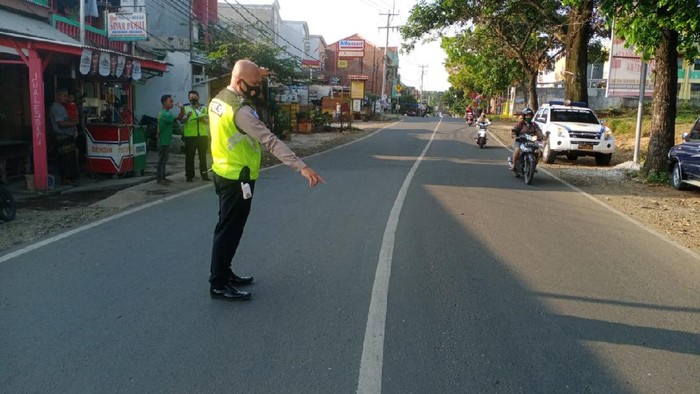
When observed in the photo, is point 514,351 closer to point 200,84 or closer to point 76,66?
point 76,66

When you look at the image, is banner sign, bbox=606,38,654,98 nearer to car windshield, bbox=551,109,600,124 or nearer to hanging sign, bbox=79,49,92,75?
car windshield, bbox=551,109,600,124

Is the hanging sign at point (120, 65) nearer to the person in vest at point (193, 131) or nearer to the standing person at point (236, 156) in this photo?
the person in vest at point (193, 131)

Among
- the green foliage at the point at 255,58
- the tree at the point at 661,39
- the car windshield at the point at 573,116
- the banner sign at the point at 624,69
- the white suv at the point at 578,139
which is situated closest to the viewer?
the tree at the point at 661,39

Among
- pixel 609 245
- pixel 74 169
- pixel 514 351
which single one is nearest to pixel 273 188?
pixel 74 169

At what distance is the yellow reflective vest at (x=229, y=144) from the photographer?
4707 mm

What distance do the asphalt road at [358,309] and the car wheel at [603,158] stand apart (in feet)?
29.9

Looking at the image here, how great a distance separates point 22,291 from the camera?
200 inches

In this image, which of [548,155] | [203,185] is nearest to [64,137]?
[203,185]

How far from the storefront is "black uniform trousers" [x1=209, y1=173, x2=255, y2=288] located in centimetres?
629

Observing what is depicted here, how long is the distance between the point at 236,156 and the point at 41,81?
23.4ft

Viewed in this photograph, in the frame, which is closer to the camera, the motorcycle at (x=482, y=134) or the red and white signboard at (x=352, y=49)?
the motorcycle at (x=482, y=134)

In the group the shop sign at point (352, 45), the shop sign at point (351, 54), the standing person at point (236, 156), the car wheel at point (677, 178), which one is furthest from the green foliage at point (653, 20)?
the shop sign at point (352, 45)

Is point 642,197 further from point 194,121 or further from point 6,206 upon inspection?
point 6,206

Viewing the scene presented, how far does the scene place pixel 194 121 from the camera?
472 inches
